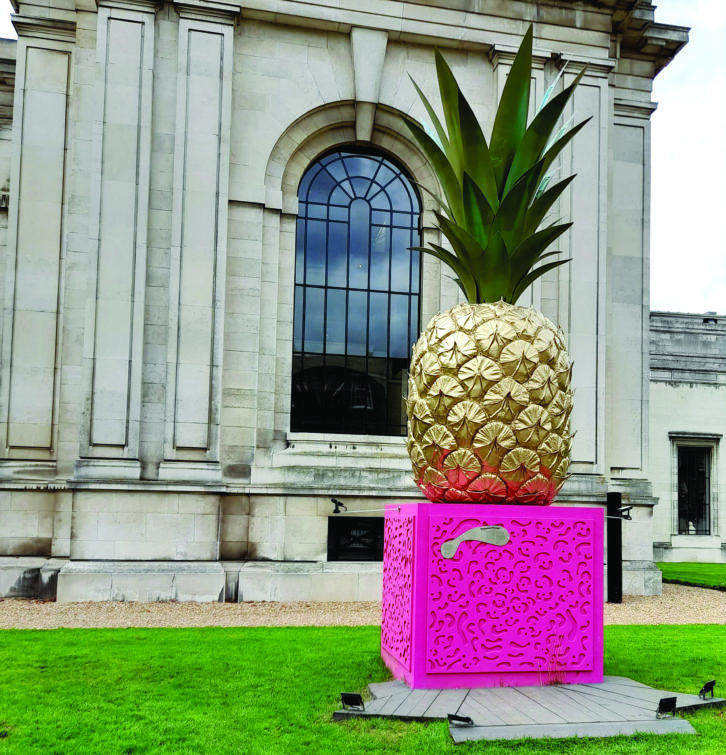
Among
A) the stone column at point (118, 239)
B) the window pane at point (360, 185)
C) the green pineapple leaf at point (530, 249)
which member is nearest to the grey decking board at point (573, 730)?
the green pineapple leaf at point (530, 249)

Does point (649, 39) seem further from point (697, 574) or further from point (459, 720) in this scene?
point (459, 720)

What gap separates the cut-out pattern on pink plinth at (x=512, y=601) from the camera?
7570 mm

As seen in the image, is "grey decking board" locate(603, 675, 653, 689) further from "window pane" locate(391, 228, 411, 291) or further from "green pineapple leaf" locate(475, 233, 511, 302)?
"window pane" locate(391, 228, 411, 291)

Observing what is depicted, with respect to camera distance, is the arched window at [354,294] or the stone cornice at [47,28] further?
the arched window at [354,294]

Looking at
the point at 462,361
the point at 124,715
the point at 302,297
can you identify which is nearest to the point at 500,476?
the point at 462,361

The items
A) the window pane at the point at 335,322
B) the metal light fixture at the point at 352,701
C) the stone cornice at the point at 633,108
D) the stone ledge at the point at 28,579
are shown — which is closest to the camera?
the metal light fixture at the point at 352,701

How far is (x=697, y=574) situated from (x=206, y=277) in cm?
1474

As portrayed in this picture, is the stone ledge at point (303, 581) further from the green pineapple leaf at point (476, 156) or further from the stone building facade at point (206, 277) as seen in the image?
the green pineapple leaf at point (476, 156)

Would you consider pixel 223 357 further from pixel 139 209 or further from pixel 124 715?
pixel 124 715

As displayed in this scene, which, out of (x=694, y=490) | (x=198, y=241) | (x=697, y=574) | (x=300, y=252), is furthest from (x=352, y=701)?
(x=694, y=490)

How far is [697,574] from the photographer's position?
21375 millimetres

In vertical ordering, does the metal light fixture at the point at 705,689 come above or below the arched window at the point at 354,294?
below

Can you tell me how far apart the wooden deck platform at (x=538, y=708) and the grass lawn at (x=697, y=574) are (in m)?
11.8

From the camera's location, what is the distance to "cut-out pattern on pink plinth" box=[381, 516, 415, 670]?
775 centimetres
